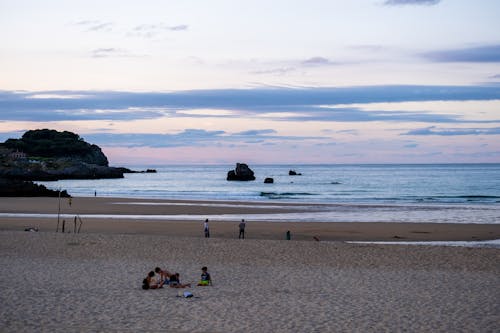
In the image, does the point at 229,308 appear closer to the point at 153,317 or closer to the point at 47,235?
the point at 153,317

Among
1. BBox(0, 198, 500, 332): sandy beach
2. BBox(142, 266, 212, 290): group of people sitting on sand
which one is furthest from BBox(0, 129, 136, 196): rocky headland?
BBox(142, 266, 212, 290): group of people sitting on sand

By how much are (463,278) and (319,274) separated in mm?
4103

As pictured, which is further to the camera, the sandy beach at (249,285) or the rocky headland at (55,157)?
the rocky headland at (55,157)

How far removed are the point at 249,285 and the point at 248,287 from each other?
0.93ft

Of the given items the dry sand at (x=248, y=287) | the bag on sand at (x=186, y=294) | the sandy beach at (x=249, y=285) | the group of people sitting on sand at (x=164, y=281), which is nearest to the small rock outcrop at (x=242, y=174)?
the sandy beach at (x=249, y=285)

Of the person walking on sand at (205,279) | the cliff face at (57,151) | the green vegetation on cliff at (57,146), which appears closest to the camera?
the person walking on sand at (205,279)

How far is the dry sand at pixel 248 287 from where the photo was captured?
1161 cm

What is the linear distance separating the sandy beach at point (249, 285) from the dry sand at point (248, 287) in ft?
0.10

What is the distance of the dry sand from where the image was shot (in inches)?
457

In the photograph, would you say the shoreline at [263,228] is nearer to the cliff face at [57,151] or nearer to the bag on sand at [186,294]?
the bag on sand at [186,294]

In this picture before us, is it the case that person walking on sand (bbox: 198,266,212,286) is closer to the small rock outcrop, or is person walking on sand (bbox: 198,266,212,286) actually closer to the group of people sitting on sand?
the group of people sitting on sand

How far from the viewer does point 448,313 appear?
12523 millimetres

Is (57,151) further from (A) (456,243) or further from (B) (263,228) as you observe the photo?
(A) (456,243)

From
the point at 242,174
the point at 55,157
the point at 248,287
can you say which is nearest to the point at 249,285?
the point at 248,287
